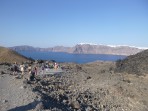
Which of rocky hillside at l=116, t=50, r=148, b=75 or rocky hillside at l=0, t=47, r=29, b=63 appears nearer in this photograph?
rocky hillside at l=116, t=50, r=148, b=75

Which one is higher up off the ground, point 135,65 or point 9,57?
point 135,65

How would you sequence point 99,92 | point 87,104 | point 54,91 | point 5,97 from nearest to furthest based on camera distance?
point 5,97 → point 87,104 → point 54,91 → point 99,92

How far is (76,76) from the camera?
34844 millimetres

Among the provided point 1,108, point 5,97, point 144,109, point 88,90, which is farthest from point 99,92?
point 1,108

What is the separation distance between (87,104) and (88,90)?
5.51 m

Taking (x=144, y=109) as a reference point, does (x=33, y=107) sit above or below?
above

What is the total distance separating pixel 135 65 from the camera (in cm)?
4134

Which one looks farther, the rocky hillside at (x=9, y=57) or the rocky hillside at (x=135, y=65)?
the rocky hillside at (x=9, y=57)

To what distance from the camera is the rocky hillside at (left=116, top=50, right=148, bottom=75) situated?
39812mm

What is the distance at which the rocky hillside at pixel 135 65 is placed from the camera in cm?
3981

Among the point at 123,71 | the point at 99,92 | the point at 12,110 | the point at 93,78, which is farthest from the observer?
the point at 123,71

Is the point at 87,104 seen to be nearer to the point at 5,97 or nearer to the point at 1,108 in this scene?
the point at 5,97

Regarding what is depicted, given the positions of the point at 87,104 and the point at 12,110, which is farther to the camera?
the point at 87,104

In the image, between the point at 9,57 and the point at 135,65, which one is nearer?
the point at 135,65
